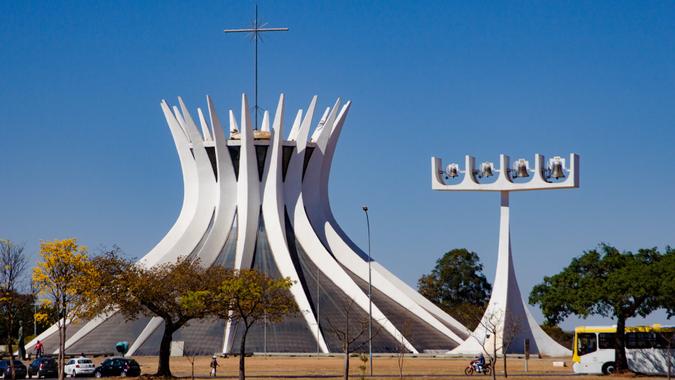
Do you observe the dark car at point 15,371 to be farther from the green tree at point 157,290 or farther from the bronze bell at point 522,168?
Answer: the bronze bell at point 522,168

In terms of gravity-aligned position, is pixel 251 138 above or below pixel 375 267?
above

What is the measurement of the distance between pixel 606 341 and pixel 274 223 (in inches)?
1417

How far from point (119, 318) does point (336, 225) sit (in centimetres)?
1674

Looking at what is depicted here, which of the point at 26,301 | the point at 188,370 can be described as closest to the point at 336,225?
the point at 26,301

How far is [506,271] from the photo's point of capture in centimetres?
6819

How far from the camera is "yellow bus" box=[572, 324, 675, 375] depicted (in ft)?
166

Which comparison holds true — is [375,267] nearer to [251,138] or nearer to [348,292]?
[348,292]

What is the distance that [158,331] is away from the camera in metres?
77.6

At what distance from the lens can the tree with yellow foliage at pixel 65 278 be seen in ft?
164

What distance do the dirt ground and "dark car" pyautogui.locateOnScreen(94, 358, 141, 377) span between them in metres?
2.34

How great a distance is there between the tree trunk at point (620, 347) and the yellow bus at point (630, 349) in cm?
66

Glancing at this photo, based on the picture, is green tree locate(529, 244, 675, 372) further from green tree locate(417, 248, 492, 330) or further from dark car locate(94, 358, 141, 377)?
green tree locate(417, 248, 492, 330)

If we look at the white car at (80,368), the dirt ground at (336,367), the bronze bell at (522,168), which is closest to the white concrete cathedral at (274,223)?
the dirt ground at (336,367)

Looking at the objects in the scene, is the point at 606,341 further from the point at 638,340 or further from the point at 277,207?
the point at 277,207
